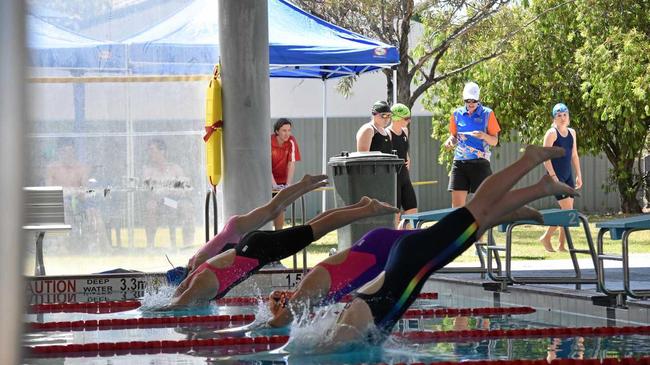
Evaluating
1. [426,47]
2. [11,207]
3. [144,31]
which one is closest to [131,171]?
[144,31]

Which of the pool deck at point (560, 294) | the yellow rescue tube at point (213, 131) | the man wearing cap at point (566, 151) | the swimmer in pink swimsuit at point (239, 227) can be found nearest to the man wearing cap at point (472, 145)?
the man wearing cap at point (566, 151)

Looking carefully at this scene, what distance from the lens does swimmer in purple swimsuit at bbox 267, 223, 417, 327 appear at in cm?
628

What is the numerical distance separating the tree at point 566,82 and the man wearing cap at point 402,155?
42.0 feet

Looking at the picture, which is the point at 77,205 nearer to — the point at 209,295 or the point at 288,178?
the point at 288,178

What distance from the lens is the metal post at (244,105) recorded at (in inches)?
442

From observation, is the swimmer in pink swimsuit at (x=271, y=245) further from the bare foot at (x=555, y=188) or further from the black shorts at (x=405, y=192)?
the black shorts at (x=405, y=192)

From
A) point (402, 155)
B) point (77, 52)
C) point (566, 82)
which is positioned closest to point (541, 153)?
point (402, 155)

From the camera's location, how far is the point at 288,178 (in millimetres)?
13672

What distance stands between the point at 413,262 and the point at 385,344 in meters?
0.56

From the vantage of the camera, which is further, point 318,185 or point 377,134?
point 377,134

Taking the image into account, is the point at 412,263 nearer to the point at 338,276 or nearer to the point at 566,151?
the point at 338,276

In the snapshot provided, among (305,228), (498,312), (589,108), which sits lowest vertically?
(498,312)

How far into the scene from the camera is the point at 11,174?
1.00m

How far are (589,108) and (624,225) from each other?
772 inches
